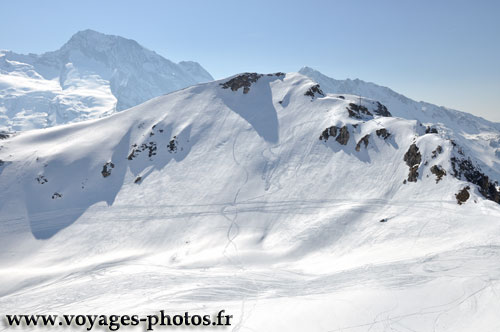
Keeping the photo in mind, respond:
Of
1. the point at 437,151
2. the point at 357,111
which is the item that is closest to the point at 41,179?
the point at 357,111

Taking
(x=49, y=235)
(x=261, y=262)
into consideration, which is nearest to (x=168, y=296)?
(x=261, y=262)

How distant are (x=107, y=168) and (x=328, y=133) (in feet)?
136

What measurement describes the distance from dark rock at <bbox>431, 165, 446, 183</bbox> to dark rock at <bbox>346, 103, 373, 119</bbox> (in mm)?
17692

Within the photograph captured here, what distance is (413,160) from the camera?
3697cm

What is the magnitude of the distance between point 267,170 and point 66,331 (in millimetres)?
32328

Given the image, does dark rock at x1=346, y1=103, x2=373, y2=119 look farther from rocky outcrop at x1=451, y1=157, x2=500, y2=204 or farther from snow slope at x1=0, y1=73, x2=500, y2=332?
rocky outcrop at x1=451, y1=157, x2=500, y2=204

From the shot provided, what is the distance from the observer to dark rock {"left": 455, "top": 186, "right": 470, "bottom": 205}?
30228 mm

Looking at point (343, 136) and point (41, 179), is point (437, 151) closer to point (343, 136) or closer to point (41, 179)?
point (343, 136)

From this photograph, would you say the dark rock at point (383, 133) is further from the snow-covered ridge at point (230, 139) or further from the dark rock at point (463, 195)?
the dark rock at point (463, 195)

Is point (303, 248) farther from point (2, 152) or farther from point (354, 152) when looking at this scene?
point (2, 152)

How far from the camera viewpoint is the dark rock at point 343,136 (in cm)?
4481

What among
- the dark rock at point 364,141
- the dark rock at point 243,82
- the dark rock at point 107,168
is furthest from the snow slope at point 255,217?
the dark rock at point 243,82

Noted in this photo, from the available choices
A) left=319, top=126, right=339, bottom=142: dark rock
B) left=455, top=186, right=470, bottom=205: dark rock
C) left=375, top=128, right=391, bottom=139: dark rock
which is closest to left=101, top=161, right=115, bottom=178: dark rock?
left=319, top=126, right=339, bottom=142: dark rock

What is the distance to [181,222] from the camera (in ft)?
131
